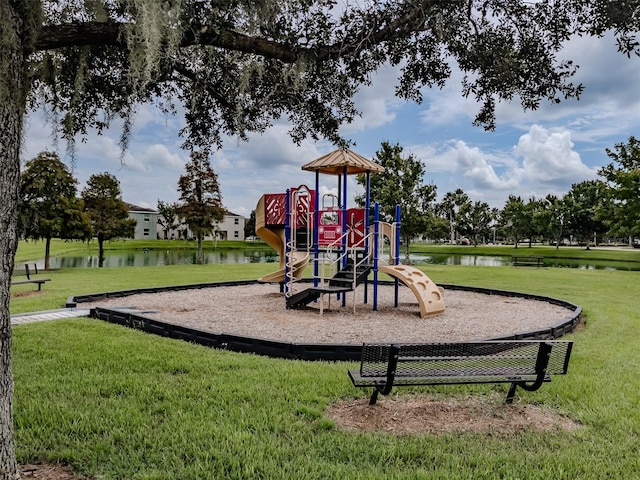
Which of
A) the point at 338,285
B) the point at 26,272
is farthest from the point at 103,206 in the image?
the point at 338,285

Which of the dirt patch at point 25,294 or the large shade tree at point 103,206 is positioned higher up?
the large shade tree at point 103,206

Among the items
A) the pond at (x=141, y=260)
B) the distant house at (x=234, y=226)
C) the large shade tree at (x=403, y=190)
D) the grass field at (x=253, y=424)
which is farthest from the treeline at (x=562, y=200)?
the distant house at (x=234, y=226)

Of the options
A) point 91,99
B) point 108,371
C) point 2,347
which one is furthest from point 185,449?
point 91,99

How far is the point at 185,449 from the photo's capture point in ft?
10.6

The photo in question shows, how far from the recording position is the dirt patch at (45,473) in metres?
2.91

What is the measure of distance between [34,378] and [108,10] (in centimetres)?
362

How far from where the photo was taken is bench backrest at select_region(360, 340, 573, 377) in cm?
→ 397

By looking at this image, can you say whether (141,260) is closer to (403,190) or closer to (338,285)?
(403,190)

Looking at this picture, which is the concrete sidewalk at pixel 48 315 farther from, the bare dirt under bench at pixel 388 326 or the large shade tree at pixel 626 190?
the large shade tree at pixel 626 190

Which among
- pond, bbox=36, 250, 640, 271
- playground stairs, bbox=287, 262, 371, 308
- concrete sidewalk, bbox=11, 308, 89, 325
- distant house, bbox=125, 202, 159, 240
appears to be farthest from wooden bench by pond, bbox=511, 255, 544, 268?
distant house, bbox=125, 202, 159, 240

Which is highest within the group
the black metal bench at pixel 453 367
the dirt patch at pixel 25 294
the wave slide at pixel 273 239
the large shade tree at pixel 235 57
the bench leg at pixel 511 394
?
the large shade tree at pixel 235 57

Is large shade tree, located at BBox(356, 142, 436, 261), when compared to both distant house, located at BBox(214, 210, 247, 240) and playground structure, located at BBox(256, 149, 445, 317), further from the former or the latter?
distant house, located at BBox(214, 210, 247, 240)

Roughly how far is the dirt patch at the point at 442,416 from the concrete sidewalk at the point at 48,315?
6.54 m

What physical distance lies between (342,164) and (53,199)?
1836cm
